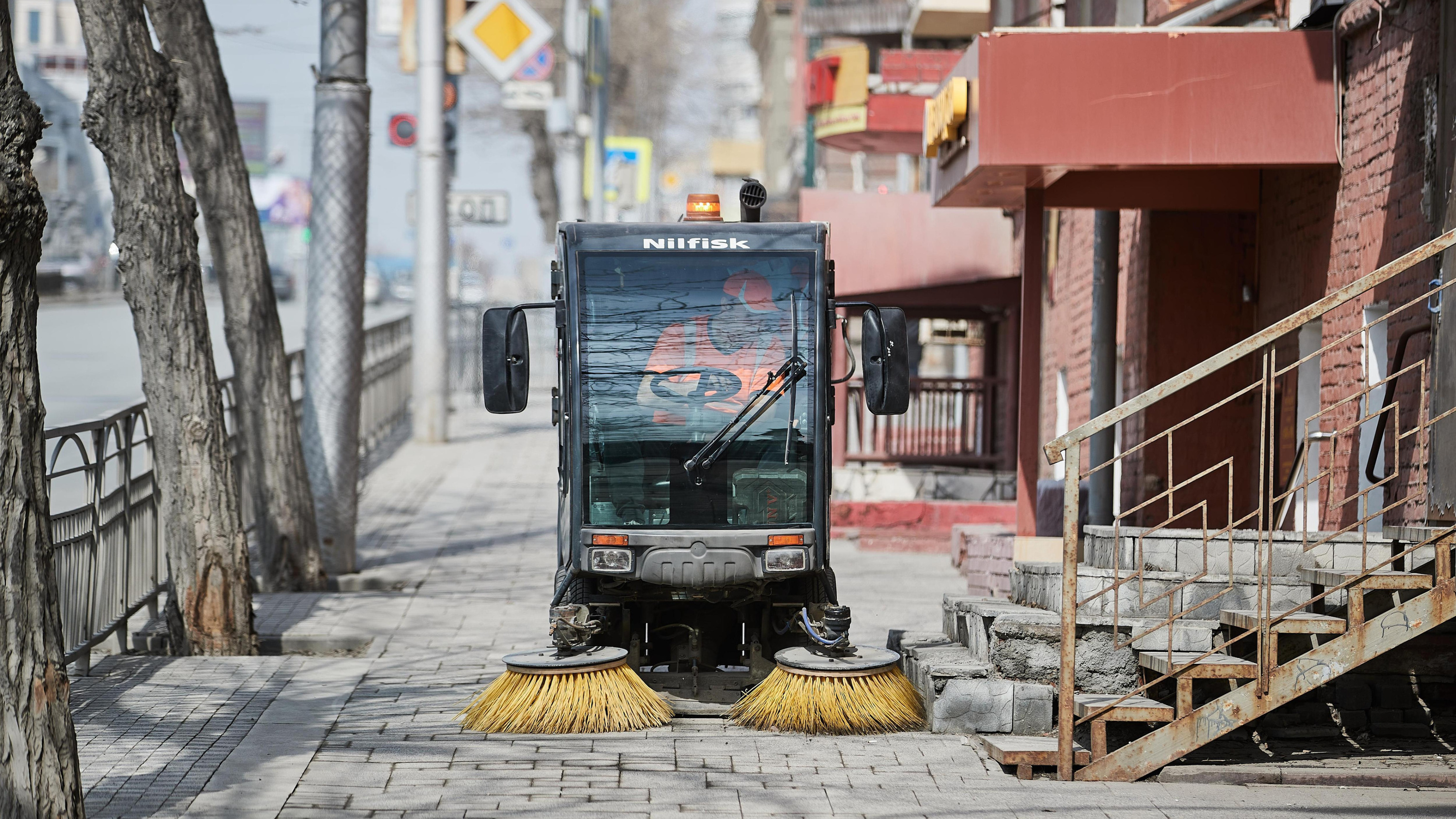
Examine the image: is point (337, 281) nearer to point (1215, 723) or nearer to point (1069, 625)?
point (1069, 625)

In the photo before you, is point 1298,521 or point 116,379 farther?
point 116,379

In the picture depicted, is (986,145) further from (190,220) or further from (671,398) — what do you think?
(190,220)

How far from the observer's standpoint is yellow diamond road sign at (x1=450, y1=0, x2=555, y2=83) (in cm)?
2041

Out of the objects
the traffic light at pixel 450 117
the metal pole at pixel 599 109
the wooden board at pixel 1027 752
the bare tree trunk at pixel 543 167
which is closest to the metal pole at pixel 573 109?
the metal pole at pixel 599 109

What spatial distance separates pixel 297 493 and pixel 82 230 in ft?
163

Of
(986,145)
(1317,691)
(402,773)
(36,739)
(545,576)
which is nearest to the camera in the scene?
(36,739)

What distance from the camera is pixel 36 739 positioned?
5445 millimetres

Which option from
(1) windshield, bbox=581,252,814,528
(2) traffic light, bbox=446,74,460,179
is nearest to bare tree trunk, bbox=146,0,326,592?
(1) windshield, bbox=581,252,814,528

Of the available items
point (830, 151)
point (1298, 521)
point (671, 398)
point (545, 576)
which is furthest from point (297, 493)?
point (830, 151)

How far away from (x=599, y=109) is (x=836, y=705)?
25.3 meters

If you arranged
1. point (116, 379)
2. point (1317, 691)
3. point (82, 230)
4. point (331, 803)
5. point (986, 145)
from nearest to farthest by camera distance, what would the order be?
point (331, 803), point (1317, 691), point (986, 145), point (116, 379), point (82, 230)

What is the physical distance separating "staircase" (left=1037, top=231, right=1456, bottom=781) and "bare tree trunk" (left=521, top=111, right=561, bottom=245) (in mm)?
36286

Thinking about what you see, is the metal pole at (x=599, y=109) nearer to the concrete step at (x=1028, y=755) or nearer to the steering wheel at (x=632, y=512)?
the steering wheel at (x=632, y=512)

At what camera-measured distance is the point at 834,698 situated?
7.86 meters
